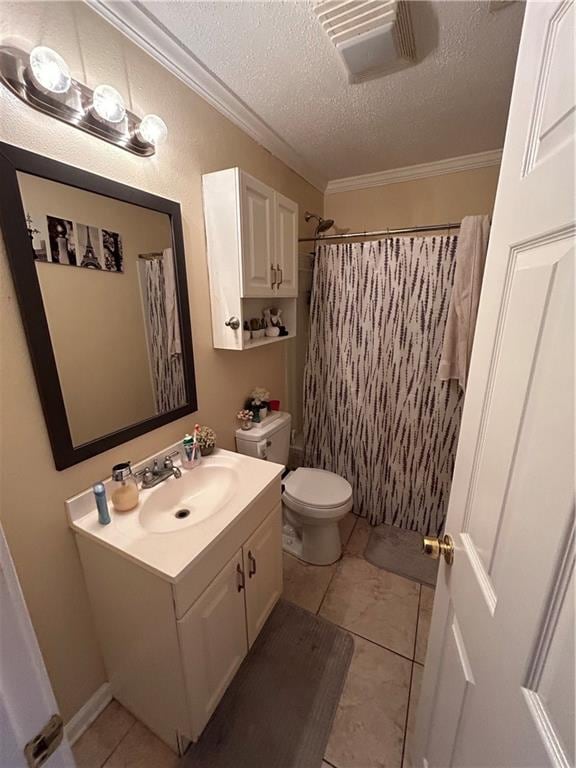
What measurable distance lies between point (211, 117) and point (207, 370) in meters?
1.12

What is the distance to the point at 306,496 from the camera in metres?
1.79

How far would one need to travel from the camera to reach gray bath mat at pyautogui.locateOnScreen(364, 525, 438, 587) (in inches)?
71.2

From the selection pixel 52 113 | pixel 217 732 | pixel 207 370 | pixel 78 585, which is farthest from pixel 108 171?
pixel 217 732

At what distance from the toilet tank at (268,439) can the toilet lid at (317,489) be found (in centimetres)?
16

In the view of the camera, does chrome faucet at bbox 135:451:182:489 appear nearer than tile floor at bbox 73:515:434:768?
No

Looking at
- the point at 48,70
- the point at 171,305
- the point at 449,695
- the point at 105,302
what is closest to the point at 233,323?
the point at 171,305

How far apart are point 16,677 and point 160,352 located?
3.49 ft

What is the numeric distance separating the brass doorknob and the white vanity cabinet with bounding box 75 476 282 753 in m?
0.60

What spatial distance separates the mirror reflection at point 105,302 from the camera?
3.08 feet

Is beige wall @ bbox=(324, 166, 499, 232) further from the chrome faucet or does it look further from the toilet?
the chrome faucet

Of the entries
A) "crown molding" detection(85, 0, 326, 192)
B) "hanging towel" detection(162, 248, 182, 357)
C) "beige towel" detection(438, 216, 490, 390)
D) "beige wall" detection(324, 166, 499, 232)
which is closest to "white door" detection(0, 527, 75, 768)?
"hanging towel" detection(162, 248, 182, 357)

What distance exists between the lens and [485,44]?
3.77 ft

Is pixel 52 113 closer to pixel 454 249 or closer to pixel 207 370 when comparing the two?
pixel 207 370

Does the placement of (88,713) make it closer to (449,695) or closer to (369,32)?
(449,695)
